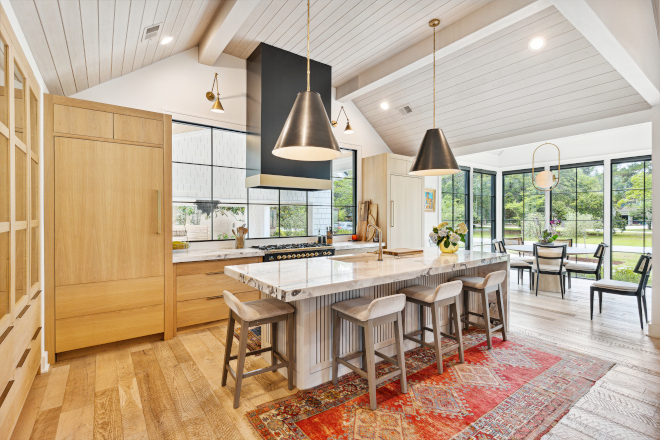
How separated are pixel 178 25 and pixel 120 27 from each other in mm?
667

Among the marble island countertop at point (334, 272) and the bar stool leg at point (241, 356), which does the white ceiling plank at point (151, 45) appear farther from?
the bar stool leg at point (241, 356)

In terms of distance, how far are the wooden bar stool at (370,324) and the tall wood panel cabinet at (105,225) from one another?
6.30ft

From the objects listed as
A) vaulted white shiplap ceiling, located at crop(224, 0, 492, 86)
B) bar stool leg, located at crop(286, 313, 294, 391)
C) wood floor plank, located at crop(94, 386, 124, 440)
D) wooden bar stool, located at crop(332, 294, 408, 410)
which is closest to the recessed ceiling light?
vaulted white shiplap ceiling, located at crop(224, 0, 492, 86)

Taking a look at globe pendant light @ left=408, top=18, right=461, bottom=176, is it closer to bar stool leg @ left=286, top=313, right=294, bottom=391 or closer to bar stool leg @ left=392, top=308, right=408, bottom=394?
bar stool leg @ left=392, top=308, right=408, bottom=394

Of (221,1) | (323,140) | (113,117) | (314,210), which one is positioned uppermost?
(221,1)

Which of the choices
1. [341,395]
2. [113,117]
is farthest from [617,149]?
[113,117]

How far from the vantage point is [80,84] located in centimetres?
318

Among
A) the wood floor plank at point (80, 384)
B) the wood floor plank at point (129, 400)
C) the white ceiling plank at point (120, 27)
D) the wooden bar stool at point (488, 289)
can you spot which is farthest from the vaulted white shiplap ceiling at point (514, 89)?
the wood floor plank at point (80, 384)

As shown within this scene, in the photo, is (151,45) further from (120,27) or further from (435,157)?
(435,157)

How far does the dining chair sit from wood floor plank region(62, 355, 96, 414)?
18.5 feet

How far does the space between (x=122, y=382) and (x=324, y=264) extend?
5.77 feet

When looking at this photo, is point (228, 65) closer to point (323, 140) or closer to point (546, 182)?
point (323, 140)

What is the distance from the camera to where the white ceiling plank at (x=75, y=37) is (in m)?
1.96

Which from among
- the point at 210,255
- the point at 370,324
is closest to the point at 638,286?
the point at 370,324
